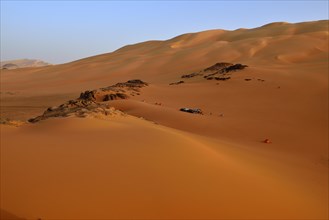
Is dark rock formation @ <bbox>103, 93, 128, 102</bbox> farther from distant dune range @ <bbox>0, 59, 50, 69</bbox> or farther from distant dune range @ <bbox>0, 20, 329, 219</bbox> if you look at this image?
distant dune range @ <bbox>0, 59, 50, 69</bbox>

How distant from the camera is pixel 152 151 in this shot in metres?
3.92

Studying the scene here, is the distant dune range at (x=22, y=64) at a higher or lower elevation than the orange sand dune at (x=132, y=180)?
higher

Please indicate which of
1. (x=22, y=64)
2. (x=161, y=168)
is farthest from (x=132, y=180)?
(x=22, y=64)

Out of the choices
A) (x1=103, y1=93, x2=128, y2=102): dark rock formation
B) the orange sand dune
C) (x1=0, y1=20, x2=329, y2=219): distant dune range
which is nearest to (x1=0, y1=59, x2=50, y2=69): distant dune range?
(x1=103, y1=93, x2=128, y2=102): dark rock formation

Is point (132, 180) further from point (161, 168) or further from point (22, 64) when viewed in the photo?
point (22, 64)

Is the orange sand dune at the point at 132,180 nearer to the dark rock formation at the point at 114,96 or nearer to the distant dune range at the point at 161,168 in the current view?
the distant dune range at the point at 161,168

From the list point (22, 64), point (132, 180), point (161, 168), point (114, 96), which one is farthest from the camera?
point (22, 64)

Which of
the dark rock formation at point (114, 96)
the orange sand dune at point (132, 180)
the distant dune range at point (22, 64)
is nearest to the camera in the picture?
the orange sand dune at point (132, 180)

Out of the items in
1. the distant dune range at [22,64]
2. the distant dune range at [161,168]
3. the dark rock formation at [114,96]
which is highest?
the distant dune range at [22,64]

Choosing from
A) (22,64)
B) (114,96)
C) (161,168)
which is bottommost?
(161,168)

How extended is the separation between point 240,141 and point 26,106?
33.4 ft

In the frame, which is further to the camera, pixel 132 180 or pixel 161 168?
pixel 161 168

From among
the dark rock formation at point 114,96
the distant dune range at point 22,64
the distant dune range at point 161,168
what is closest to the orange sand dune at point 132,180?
the distant dune range at point 161,168

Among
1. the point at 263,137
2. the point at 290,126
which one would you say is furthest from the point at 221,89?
the point at 263,137
